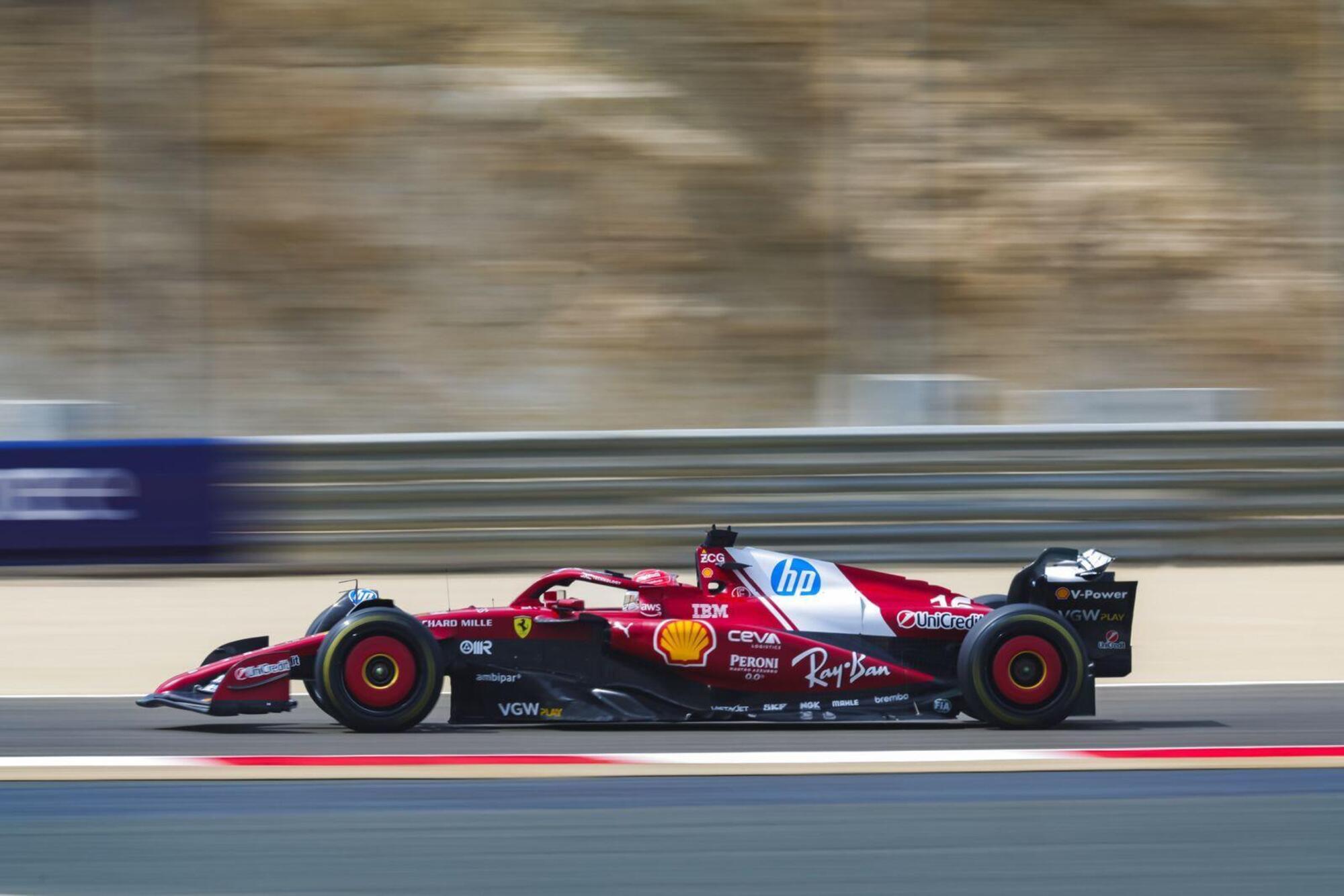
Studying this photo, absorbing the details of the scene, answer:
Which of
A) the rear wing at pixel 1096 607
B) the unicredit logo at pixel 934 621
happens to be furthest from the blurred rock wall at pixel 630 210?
the unicredit logo at pixel 934 621

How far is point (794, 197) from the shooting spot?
18.3 meters

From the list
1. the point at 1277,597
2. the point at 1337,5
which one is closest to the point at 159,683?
the point at 1277,597

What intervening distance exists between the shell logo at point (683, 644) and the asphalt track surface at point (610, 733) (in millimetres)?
295

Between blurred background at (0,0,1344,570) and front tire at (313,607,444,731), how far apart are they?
1050 centimetres

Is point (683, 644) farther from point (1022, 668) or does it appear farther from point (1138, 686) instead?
point (1138, 686)

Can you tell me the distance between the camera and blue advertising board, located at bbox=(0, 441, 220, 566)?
1125 centimetres

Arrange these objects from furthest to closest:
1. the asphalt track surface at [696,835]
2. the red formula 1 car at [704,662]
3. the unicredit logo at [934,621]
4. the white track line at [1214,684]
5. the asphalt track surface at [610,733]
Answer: the white track line at [1214,684], the unicredit logo at [934,621], the red formula 1 car at [704,662], the asphalt track surface at [610,733], the asphalt track surface at [696,835]

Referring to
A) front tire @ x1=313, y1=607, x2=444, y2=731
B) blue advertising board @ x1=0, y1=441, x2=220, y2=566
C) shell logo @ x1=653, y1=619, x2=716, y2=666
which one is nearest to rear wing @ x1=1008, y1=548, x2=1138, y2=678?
shell logo @ x1=653, y1=619, x2=716, y2=666

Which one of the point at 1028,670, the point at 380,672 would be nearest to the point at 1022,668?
the point at 1028,670

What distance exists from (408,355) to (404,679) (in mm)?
11065

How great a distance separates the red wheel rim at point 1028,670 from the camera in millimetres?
7074

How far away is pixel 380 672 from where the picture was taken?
273 inches

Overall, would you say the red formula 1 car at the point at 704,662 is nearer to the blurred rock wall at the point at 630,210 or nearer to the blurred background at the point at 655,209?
the blurred background at the point at 655,209

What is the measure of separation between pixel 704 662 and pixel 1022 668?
124 centimetres
